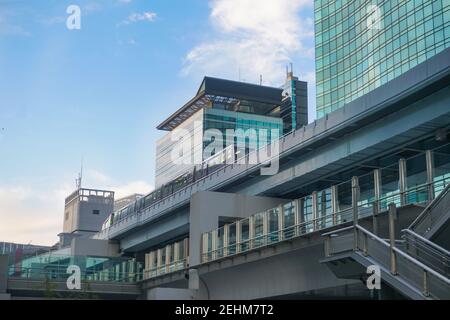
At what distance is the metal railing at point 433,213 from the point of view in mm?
19562

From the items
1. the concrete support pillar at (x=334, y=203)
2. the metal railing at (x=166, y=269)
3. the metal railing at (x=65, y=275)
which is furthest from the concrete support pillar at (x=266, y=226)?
the metal railing at (x=65, y=275)

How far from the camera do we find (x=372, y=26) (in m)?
139

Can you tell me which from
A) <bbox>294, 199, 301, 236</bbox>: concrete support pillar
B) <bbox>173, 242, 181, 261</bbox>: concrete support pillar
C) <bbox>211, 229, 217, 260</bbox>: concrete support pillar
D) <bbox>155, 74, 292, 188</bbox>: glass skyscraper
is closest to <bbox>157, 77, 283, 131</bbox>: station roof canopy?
<bbox>155, 74, 292, 188</bbox>: glass skyscraper

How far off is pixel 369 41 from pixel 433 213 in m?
124

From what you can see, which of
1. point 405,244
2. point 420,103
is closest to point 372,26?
point 420,103

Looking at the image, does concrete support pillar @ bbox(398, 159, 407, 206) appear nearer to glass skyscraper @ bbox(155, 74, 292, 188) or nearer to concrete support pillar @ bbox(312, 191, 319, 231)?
concrete support pillar @ bbox(312, 191, 319, 231)

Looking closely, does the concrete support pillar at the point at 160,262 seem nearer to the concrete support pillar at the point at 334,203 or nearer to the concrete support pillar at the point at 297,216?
the concrete support pillar at the point at 297,216

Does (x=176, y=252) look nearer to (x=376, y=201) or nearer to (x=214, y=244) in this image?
(x=214, y=244)

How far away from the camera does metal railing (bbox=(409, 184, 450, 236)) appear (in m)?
19.6

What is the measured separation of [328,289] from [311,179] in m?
12.5

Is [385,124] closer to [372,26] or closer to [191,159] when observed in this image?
[372,26]

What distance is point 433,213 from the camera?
19.9m

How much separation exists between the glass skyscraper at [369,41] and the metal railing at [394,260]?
328ft

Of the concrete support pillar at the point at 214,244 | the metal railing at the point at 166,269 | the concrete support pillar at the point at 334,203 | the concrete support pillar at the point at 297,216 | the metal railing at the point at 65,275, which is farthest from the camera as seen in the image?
the metal railing at the point at 65,275
